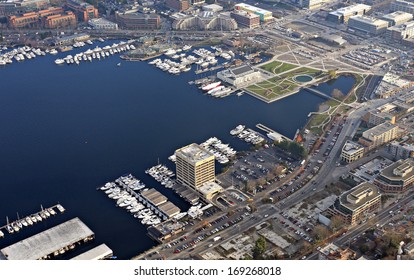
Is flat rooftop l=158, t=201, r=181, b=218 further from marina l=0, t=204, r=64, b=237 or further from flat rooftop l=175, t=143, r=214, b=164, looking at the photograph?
marina l=0, t=204, r=64, b=237

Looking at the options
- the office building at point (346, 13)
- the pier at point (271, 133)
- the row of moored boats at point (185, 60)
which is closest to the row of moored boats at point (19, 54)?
the row of moored boats at point (185, 60)

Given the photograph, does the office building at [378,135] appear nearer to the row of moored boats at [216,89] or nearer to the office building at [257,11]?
the row of moored boats at [216,89]

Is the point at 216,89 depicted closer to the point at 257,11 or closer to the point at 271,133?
the point at 271,133

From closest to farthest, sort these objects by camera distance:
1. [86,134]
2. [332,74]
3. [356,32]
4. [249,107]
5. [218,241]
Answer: [218,241], [86,134], [249,107], [332,74], [356,32]

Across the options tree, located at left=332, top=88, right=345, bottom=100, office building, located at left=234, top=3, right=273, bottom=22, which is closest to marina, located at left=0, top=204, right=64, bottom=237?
tree, located at left=332, top=88, right=345, bottom=100

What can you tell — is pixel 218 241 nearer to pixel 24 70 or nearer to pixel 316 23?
pixel 24 70

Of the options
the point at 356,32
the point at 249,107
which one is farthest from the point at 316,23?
the point at 249,107
